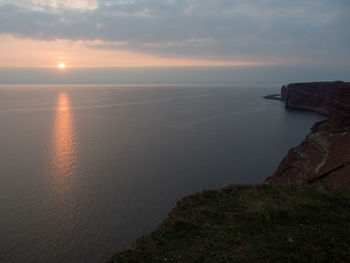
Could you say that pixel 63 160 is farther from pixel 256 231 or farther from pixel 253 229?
pixel 256 231

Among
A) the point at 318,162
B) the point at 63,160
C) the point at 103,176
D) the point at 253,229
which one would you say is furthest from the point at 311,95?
the point at 253,229

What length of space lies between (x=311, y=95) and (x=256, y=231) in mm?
132147

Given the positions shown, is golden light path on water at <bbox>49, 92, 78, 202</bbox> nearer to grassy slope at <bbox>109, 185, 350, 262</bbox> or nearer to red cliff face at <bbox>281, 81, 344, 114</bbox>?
grassy slope at <bbox>109, 185, 350, 262</bbox>

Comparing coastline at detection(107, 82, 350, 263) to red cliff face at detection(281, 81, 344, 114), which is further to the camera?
red cliff face at detection(281, 81, 344, 114)

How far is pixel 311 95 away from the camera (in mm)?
120375

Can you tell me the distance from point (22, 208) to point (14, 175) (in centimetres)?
1058

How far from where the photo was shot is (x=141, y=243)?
9.47m

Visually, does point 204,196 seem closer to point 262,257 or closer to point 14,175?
point 262,257

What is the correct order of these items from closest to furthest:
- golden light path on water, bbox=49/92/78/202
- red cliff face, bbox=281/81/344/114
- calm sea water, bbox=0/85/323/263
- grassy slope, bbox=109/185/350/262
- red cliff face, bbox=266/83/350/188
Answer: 1. grassy slope, bbox=109/185/350/262
2. calm sea water, bbox=0/85/323/263
3. red cliff face, bbox=266/83/350/188
4. golden light path on water, bbox=49/92/78/202
5. red cliff face, bbox=281/81/344/114

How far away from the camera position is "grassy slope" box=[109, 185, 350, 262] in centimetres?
780

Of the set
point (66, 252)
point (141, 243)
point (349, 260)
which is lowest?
point (66, 252)

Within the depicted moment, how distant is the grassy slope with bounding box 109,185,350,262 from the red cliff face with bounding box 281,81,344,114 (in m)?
112

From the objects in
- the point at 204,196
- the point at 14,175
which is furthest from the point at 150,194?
the point at 14,175

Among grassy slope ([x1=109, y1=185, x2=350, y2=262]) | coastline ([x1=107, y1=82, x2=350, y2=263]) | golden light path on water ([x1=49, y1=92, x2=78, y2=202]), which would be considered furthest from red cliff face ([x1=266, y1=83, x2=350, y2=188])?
golden light path on water ([x1=49, y1=92, x2=78, y2=202])
